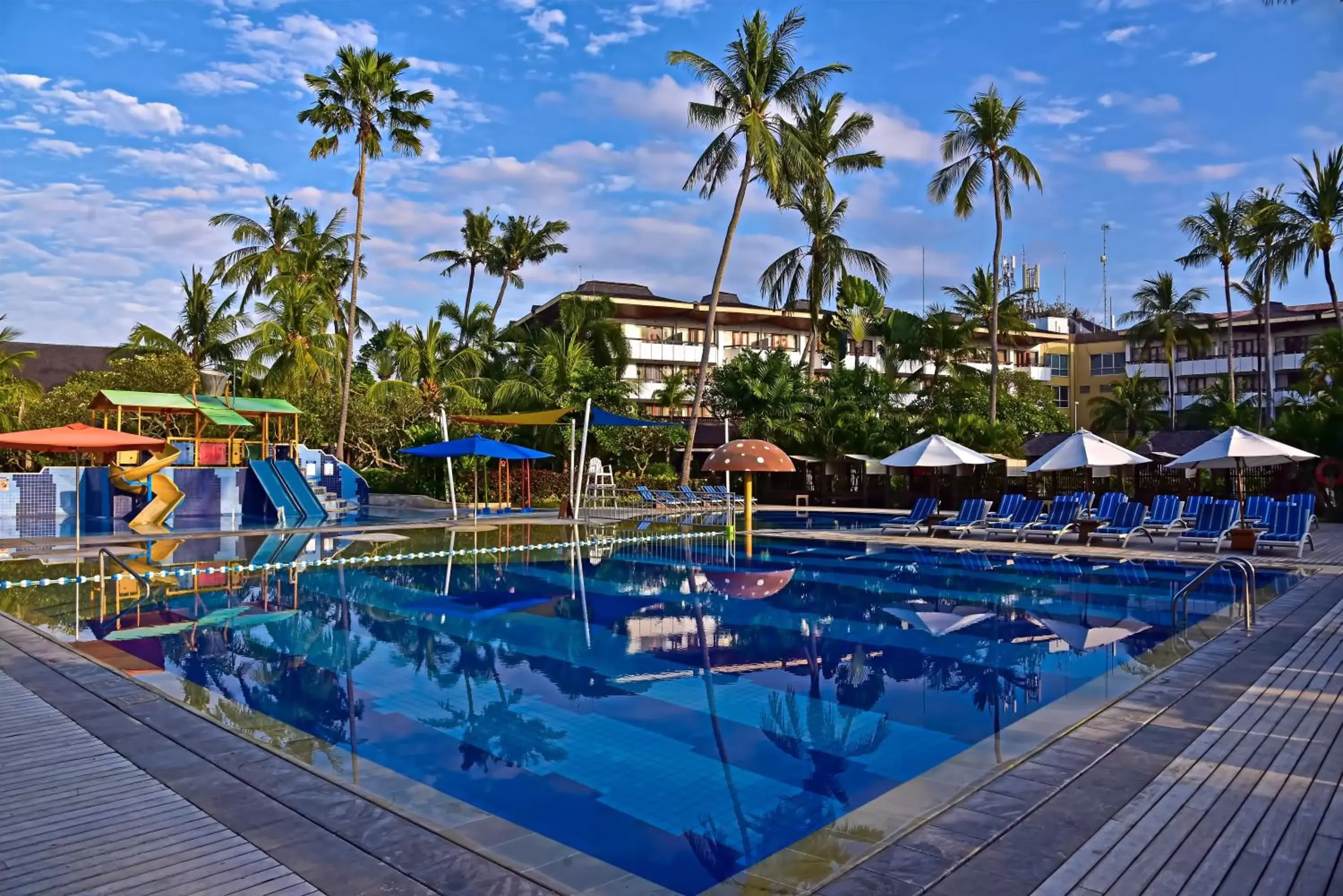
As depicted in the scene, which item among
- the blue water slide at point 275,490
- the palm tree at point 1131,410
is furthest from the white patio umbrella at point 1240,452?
the palm tree at point 1131,410

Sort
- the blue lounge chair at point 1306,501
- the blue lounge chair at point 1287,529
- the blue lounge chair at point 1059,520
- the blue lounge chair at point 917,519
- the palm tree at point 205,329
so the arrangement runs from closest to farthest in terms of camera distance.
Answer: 1. the blue lounge chair at point 1287,529
2. the blue lounge chair at point 1306,501
3. the blue lounge chair at point 1059,520
4. the blue lounge chair at point 917,519
5. the palm tree at point 205,329

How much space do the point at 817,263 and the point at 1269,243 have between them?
16190 mm

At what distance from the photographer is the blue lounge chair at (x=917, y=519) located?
2159cm

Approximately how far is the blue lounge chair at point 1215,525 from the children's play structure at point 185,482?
20523mm

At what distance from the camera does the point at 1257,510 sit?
1772 centimetres

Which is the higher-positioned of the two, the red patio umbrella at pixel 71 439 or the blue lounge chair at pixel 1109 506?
the red patio umbrella at pixel 71 439

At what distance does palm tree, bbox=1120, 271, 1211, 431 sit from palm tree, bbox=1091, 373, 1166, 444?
91 cm

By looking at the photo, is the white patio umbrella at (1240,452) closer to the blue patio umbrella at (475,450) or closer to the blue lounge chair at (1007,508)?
the blue lounge chair at (1007,508)

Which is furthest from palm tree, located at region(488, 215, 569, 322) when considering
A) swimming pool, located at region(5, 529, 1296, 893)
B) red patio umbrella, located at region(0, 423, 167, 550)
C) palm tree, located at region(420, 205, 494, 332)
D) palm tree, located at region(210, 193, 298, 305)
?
swimming pool, located at region(5, 529, 1296, 893)

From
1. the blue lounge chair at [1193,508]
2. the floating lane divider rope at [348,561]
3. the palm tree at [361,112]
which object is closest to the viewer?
the floating lane divider rope at [348,561]

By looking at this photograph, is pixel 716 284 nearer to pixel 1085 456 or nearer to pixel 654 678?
pixel 1085 456

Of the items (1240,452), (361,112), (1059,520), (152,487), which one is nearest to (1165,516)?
(1059,520)

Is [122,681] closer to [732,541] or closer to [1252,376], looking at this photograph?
[732,541]

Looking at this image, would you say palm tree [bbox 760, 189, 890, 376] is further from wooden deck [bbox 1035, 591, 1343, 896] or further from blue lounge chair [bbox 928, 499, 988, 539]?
wooden deck [bbox 1035, 591, 1343, 896]
